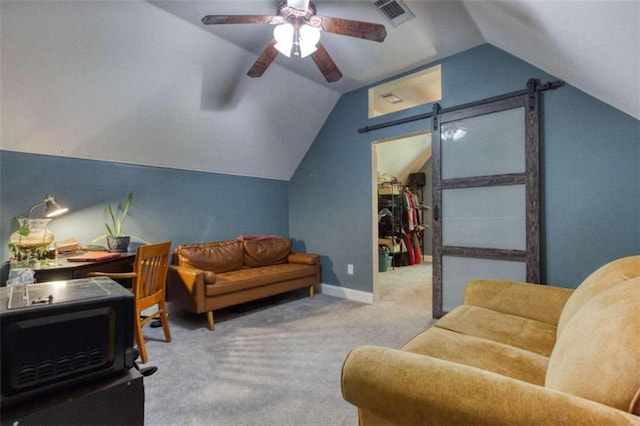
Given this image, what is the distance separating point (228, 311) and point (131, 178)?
1808mm

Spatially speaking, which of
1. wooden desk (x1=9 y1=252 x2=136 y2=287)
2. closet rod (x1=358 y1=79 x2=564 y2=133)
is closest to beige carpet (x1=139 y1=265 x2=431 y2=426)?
wooden desk (x1=9 y1=252 x2=136 y2=287)

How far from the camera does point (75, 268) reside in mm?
2043

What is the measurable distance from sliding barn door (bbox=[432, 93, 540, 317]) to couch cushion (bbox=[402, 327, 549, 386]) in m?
1.46

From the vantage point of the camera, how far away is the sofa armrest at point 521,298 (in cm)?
174

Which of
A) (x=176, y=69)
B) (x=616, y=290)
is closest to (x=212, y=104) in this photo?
(x=176, y=69)

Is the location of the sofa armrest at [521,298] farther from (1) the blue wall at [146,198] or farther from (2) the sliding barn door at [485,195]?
(1) the blue wall at [146,198]

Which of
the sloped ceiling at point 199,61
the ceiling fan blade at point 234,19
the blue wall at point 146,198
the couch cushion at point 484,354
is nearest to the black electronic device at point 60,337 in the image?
the couch cushion at point 484,354

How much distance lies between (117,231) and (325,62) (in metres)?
2.62

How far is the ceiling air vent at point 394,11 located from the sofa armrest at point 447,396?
2.36 meters

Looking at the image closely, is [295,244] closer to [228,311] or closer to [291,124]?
[228,311]

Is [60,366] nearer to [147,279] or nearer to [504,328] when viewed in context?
[147,279]

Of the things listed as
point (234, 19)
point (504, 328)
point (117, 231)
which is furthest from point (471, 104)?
point (117, 231)

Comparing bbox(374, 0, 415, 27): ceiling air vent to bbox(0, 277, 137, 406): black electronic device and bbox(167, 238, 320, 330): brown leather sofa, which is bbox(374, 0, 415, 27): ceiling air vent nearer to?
bbox(0, 277, 137, 406): black electronic device

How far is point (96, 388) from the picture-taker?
0.84m
